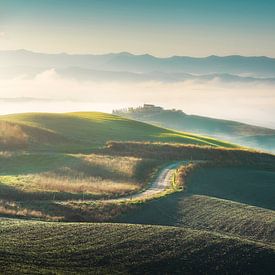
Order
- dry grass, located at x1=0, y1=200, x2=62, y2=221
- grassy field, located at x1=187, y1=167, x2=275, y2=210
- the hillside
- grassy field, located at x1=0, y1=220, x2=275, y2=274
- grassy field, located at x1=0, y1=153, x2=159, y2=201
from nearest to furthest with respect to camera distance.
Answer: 1. grassy field, located at x1=0, y1=220, x2=275, y2=274
2. dry grass, located at x1=0, y1=200, x2=62, y2=221
3. grassy field, located at x1=0, y1=153, x2=159, y2=201
4. grassy field, located at x1=187, y1=167, x2=275, y2=210
5. the hillside

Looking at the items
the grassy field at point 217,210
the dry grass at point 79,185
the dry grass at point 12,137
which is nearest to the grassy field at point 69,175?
the dry grass at point 79,185

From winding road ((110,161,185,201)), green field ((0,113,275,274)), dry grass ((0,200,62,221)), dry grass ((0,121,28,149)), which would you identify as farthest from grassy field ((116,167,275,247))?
dry grass ((0,121,28,149))

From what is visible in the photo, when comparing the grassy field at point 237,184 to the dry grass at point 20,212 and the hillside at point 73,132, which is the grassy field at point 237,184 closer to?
the dry grass at point 20,212

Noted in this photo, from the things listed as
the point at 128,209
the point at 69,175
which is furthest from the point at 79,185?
the point at 128,209

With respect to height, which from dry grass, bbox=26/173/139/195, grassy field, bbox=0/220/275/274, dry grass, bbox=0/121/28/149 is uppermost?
dry grass, bbox=0/121/28/149

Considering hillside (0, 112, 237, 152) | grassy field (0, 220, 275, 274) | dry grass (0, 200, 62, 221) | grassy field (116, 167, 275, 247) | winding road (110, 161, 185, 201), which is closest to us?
grassy field (0, 220, 275, 274)

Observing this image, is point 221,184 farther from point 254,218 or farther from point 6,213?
point 6,213

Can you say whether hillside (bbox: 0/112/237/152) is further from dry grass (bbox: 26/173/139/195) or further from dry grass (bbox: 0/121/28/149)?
dry grass (bbox: 26/173/139/195)
